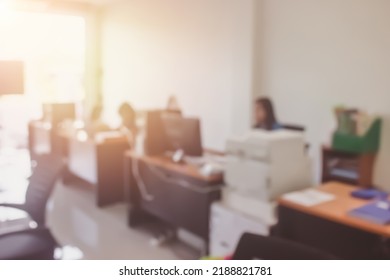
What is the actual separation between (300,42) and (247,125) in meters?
1.03

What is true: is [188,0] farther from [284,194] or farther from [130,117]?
[284,194]

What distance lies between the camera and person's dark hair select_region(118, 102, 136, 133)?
13.3 ft

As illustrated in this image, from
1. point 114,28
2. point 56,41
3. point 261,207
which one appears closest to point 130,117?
point 114,28

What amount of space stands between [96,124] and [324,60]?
8.11ft

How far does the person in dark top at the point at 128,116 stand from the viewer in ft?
13.1

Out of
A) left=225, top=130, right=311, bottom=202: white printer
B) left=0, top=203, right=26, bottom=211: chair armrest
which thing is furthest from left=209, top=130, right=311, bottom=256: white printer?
left=0, top=203, right=26, bottom=211: chair armrest

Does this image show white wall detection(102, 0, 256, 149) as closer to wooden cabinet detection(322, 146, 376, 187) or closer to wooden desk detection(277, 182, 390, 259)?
wooden cabinet detection(322, 146, 376, 187)

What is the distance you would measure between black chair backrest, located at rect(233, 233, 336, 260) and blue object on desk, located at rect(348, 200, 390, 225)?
3.13 ft

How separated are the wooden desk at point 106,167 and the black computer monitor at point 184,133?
120 cm

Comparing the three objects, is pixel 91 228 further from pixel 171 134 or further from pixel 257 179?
pixel 257 179

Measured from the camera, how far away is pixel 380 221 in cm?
197

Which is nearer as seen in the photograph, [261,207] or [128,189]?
[261,207]

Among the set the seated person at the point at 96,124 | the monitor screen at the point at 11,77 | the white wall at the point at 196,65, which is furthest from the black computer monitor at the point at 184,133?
the monitor screen at the point at 11,77

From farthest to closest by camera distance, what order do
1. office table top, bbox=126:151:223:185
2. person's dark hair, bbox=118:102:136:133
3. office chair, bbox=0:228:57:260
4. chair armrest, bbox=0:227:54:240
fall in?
person's dark hair, bbox=118:102:136:133
office table top, bbox=126:151:223:185
chair armrest, bbox=0:227:54:240
office chair, bbox=0:228:57:260
